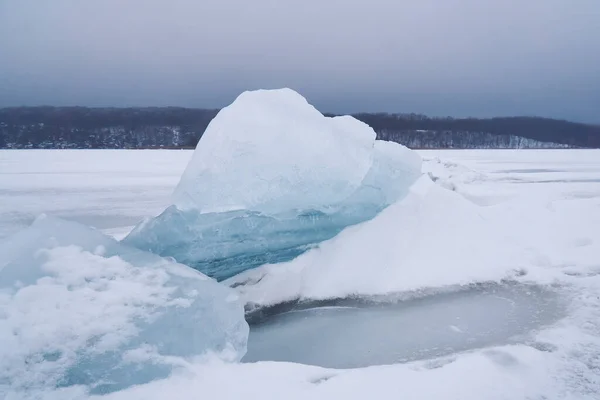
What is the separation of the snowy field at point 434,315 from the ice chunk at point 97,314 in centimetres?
16

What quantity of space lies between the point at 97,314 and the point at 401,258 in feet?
10.0

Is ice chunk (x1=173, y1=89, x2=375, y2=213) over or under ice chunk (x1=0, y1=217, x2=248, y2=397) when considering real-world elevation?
over

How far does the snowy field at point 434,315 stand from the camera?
8.33ft

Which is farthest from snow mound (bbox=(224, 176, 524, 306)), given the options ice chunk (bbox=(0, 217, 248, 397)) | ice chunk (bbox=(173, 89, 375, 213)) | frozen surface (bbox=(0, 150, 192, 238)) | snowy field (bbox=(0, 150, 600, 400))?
frozen surface (bbox=(0, 150, 192, 238))

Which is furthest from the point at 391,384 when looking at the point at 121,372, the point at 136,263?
the point at 136,263

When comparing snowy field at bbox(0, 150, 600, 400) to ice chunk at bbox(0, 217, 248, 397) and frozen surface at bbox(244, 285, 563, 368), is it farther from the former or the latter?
ice chunk at bbox(0, 217, 248, 397)

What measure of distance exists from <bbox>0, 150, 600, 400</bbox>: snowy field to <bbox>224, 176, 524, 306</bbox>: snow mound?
14 mm

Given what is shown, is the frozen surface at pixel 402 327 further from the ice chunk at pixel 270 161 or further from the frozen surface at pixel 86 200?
the frozen surface at pixel 86 200

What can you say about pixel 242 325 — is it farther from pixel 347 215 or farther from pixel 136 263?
pixel 347 215

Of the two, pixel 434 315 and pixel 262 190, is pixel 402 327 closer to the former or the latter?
pixel 434 315

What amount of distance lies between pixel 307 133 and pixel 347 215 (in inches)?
39.1

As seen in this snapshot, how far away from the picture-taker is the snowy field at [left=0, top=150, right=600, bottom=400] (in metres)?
2.54

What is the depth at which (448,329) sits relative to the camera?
11.5 feet

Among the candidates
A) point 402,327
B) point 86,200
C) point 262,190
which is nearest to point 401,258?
point 402,327
